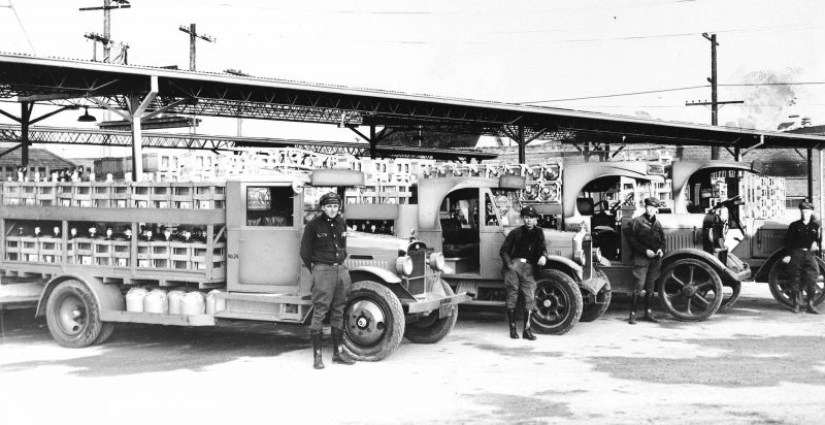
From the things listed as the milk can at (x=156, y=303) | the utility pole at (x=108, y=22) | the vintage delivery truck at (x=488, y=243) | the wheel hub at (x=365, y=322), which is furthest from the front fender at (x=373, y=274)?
the utility pole at (x=108, y=22)

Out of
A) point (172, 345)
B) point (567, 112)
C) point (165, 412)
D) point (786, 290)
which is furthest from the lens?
point (567, 112)

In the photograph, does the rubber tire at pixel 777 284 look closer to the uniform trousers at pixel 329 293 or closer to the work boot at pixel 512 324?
the work boot at pixel 512 324

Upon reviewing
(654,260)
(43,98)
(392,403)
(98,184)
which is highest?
(43,98)

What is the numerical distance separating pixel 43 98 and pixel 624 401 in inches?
692

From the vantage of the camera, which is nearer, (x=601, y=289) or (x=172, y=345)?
(x=172, y=345)

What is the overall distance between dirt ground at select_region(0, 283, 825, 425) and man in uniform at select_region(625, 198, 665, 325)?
63cm

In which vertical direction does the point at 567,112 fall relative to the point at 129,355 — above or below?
above

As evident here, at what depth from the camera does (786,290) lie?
1216 centimetres

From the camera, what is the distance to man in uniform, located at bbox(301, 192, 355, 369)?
7.76 meters

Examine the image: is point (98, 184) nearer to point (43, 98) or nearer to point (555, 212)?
point (555, 212)

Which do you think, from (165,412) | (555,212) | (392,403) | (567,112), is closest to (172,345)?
(165,412)

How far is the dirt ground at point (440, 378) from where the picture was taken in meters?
5.97

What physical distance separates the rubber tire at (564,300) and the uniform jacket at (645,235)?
4.32 ft

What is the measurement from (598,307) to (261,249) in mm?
5075
